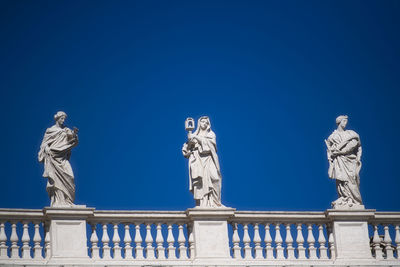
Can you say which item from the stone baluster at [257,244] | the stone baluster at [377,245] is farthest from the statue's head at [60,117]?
the stone baluster at [377,245]

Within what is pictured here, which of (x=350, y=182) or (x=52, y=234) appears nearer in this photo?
(x=52, y=234)

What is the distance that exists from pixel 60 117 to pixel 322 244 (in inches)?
287

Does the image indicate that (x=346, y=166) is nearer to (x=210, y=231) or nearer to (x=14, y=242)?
(x=210, y=231)

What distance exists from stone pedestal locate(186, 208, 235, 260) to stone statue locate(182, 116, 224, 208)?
1.01ft

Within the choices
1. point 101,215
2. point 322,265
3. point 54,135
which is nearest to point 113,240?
point 101,215

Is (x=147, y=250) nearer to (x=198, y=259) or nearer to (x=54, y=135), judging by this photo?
(x=198, y=259)

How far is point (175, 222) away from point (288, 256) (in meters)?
2.96

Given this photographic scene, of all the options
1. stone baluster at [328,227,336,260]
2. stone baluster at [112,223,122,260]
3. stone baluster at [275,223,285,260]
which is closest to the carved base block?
stone baluster at [112,223,122,260]

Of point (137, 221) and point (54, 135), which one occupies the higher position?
point (54, 135)

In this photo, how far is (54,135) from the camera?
32.9 meters

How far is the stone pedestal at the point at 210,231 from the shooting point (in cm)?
3312

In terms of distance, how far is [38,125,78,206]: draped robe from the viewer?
32562 millimetres

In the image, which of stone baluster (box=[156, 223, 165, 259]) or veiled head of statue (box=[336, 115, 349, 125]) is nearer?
stone baluster (box=[156, 223, 165, 259])

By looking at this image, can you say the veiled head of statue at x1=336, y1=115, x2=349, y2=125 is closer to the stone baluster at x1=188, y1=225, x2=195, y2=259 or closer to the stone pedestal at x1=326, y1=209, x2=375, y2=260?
the stone pedestal at x1=326, y1=209, x2=375, y2=260
